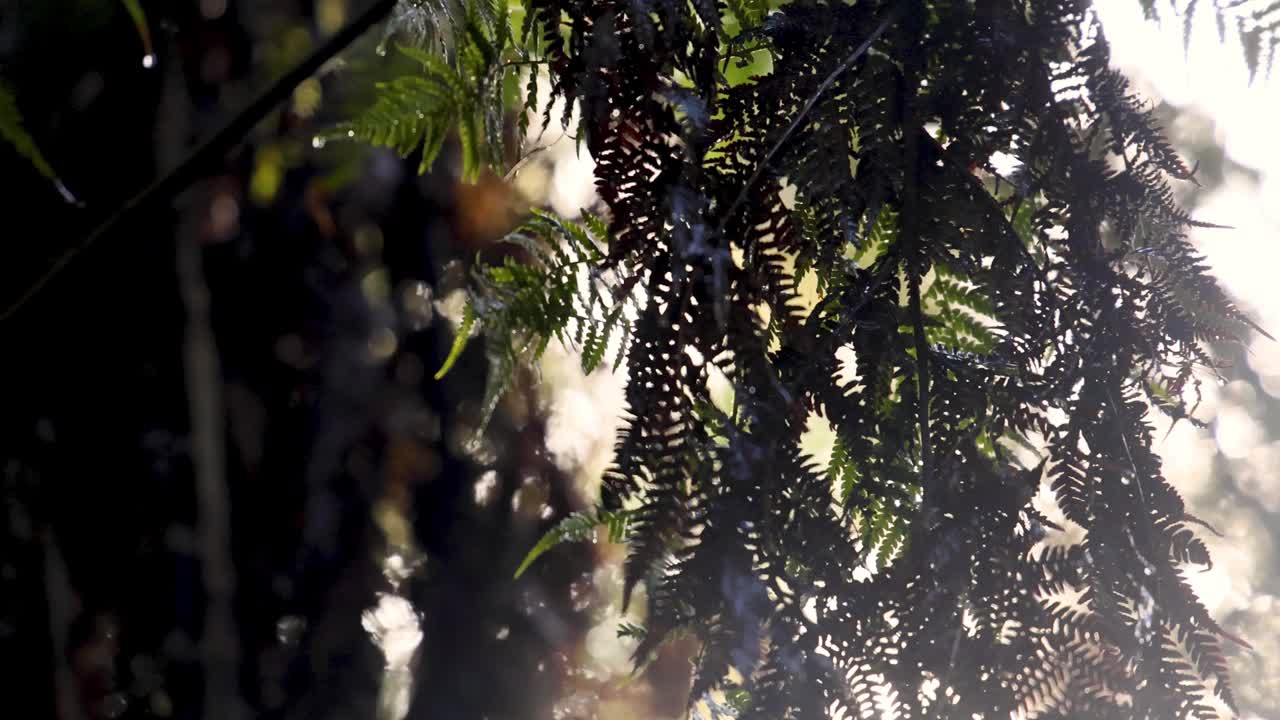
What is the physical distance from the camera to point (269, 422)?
858 millimetres

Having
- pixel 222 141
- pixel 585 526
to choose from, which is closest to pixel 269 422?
pixel 585 526

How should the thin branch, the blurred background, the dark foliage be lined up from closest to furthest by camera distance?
the thin branch
the dark foliage
the blurred background

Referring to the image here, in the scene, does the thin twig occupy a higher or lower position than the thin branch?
higher

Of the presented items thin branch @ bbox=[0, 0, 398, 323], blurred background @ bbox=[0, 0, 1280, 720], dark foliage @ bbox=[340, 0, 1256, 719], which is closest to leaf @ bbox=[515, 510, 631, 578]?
dark foliage @ bbox=[340, 0, 1256, 719]

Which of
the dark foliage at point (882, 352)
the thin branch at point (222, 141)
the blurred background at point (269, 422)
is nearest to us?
the thin branch at point (222, 141)

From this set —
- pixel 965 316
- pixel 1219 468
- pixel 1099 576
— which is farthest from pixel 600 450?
pixel 1219 468

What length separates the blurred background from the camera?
75cm

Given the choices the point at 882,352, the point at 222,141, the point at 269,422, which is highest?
the point at 269,422

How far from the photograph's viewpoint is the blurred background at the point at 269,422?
2.46 ft

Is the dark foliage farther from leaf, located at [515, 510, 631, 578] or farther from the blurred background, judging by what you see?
the blurred background

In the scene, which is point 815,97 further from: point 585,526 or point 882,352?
point 585,526

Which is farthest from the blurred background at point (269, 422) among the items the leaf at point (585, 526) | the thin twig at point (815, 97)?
the thin twig at point (815, 97)

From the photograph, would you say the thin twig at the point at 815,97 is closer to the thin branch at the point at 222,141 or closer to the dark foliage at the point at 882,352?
the dark foliage at the point at 882,352

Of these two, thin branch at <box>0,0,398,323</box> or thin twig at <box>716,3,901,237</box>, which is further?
thin twig at <box>716,3,901,237</box>
